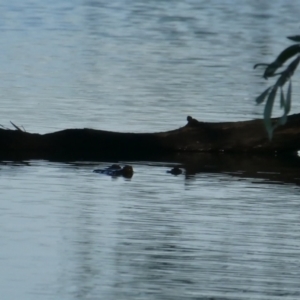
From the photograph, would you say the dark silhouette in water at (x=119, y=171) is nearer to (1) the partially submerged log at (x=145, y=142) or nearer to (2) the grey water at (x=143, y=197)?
(2) the grey water at (x=143, y=197)

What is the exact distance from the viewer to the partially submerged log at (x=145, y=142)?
1317 cm

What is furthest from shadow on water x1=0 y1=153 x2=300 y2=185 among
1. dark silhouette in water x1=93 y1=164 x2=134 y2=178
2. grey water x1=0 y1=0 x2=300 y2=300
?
dark silhouette in water x1=93 y1=164 x2=134 y2=178

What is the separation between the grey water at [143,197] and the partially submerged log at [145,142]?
0.21 metres

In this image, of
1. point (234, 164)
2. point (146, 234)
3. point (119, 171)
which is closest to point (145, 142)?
point (234, 164)

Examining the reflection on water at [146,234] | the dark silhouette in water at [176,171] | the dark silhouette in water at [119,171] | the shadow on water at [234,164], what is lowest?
the shadow on water at [234,164]

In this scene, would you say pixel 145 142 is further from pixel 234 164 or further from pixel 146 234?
pixel 146 234

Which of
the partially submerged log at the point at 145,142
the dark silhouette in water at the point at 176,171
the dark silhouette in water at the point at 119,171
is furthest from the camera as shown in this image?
the partially submerged log at the point at 145,142

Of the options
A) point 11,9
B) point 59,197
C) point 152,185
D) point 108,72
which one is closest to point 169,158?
point 152,185

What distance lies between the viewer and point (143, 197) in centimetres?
1084

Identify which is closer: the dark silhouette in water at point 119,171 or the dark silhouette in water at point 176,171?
the dark silhouette in water at point 119,171

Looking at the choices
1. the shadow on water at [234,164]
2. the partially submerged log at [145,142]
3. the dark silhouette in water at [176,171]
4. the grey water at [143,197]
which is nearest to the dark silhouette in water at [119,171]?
the grey water at [143,197]

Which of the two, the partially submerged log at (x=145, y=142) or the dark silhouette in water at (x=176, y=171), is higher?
the dark silhouette in water at (x=176, y=171)

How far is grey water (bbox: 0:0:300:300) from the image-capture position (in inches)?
309

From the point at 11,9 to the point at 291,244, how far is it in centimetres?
2858
